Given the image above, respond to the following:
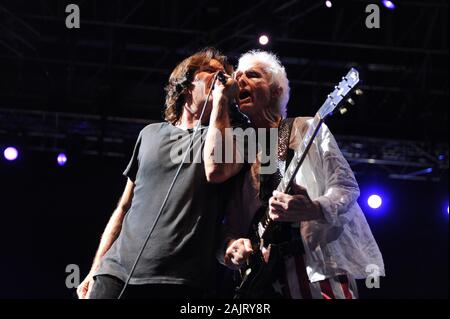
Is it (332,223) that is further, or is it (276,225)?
(276,225)

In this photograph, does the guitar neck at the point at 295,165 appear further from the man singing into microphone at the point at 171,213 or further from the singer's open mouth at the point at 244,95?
the singer's open mouth at the point at 244,95

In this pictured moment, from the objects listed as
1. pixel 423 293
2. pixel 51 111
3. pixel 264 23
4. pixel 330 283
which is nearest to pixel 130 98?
pixel 51 111

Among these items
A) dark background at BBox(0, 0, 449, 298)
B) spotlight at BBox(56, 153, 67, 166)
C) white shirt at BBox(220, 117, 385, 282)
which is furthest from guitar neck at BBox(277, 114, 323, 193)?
spotlight at BBox(56, 153, 67, 166)

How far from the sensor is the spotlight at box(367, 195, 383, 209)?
28.8 ft

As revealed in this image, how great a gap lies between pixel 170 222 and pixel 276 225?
1.32 ft

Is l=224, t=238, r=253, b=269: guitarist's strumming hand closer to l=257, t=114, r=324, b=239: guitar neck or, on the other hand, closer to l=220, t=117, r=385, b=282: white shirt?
l=257, t=114, r=324, b=239: guitar neck

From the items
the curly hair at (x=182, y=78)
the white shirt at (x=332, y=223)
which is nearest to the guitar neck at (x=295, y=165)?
the white shirt at (x=332, y=223)

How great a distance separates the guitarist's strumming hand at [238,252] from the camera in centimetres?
284

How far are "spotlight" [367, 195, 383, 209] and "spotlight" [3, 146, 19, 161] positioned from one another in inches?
165

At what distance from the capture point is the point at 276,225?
9.14 feet

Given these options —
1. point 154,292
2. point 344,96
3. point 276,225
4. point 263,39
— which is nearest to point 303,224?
point 276,225

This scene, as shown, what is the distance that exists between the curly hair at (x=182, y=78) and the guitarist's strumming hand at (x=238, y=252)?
64 cm

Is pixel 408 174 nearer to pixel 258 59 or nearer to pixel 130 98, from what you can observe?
pixel 130 98

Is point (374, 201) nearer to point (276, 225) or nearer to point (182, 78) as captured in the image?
point (182, 78)
